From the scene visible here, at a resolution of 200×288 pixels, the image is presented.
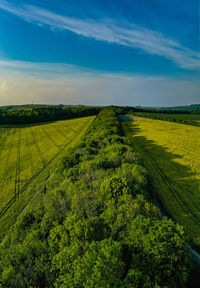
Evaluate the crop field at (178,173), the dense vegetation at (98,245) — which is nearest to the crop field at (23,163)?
the dense vegetation at (98,245)

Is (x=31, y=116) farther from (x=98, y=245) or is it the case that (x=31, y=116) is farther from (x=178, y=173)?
(x=98, y=245)

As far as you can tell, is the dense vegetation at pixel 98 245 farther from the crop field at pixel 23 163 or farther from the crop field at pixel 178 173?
the crop field at pixel 23 163

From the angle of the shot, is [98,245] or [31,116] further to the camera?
[31,116]

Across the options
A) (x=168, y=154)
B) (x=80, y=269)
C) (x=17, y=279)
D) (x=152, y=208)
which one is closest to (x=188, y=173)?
(x=168, y=154)

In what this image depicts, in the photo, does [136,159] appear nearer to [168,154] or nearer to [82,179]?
[82,179]

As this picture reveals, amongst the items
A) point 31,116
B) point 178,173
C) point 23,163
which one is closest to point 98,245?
point 178,173

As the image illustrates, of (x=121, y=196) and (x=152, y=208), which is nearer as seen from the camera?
(x=152, y=208)

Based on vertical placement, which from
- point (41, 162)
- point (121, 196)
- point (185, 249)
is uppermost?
point (121, 196)
